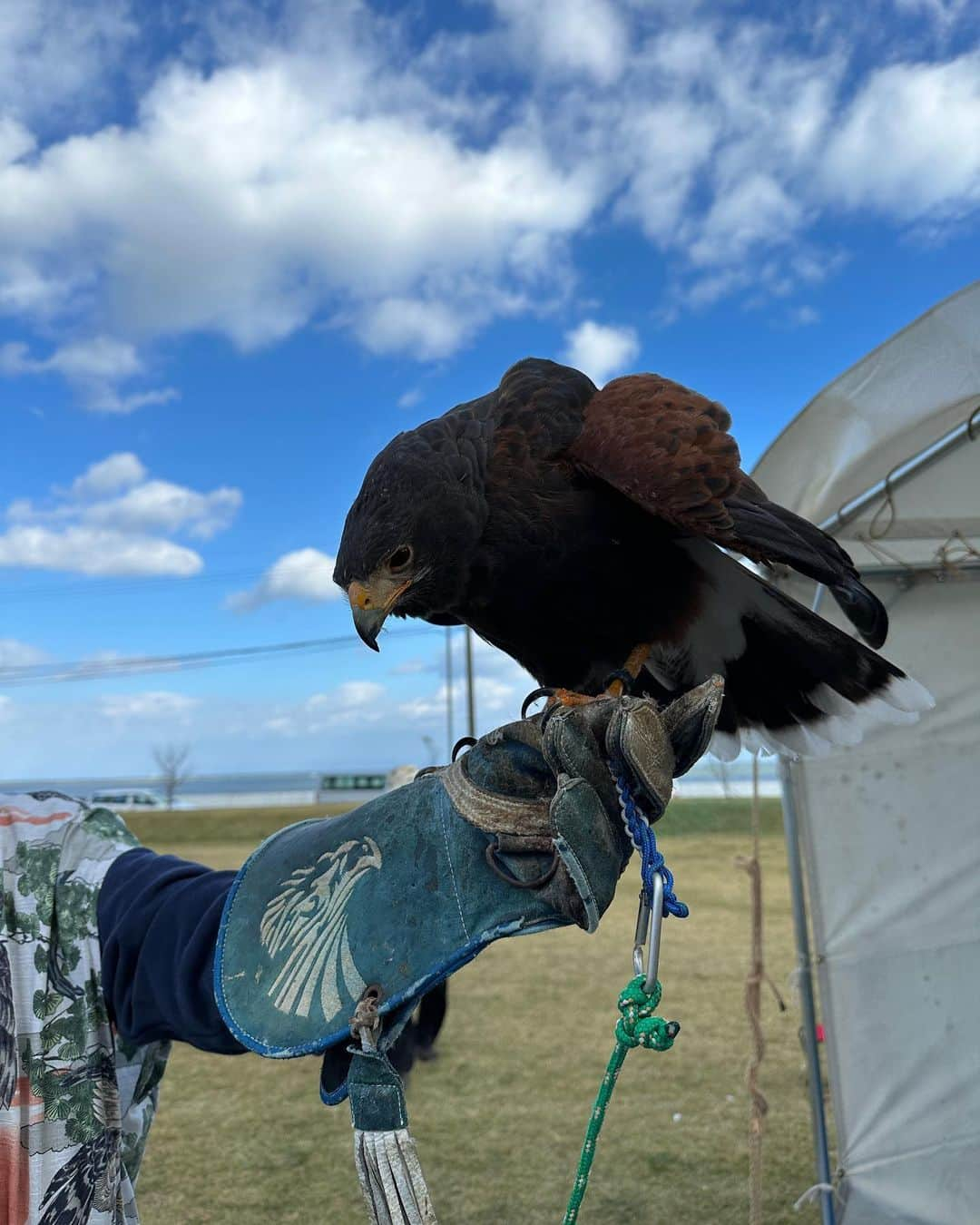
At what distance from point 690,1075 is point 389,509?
13.4 feet

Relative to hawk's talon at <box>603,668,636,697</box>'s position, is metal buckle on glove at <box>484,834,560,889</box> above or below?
below

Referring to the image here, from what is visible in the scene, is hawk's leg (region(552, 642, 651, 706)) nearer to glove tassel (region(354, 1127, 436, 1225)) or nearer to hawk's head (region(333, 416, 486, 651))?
hawk's head (region(333, 416, 486, 651))

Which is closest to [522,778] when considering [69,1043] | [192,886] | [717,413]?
[192,886]

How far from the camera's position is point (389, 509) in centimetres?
225

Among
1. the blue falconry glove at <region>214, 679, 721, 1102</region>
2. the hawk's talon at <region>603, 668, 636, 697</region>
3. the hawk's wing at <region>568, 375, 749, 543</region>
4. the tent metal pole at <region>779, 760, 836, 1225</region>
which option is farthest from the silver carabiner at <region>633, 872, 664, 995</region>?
the tent metal pole at <region>779, 760, 836, 1225</region>

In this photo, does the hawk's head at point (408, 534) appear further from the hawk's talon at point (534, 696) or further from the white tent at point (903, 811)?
the white tent at point (903, 811)

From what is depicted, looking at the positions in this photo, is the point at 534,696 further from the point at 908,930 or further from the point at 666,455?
the point at 908,930

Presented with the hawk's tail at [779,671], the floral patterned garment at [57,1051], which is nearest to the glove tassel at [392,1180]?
Answer: the floral patterned garment at [57,1051]

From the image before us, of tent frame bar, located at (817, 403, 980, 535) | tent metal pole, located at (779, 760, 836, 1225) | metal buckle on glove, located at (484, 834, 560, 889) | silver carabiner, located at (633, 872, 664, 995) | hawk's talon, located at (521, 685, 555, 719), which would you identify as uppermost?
tent frame bar, located at (817, 403, 980, 535)

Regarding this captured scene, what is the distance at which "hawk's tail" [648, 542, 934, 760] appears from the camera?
254 centimetres

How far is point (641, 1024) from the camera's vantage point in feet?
3.34

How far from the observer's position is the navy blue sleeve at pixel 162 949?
1240mm

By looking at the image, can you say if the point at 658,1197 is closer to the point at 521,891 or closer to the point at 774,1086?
the point at 774,1086

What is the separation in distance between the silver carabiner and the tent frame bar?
10.0 feet
